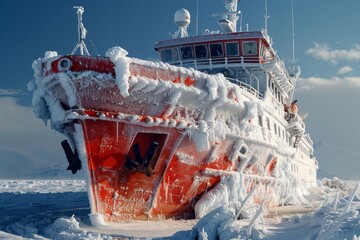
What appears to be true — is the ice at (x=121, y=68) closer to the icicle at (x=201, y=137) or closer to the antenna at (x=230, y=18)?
the icicle at (x=201, y=137)

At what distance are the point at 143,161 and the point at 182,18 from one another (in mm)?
10351

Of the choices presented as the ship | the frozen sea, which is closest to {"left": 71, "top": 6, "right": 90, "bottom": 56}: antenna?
the ship

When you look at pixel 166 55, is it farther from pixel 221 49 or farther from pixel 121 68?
pixel 121 68

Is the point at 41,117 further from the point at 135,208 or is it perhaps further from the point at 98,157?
the point at 135,208

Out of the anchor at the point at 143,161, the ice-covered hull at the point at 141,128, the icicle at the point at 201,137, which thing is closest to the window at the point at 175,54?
the ice-covered hull at the point at 141,128

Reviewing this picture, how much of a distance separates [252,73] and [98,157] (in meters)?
8.94

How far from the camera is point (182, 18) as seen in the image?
65.2 feet

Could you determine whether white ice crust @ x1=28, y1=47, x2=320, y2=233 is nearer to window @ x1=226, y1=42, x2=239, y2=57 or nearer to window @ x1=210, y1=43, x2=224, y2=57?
window @ x1=226, y1=42, x2=239, y2=57

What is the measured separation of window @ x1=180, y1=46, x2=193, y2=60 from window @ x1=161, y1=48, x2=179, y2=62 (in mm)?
288

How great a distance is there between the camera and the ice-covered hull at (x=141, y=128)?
1092cm

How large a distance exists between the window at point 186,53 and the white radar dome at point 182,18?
2286 mm

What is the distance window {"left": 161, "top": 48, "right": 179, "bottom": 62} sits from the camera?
18.4m

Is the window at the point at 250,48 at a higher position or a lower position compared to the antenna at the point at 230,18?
lower

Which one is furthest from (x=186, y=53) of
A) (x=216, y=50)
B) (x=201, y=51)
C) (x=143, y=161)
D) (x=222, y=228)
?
(x=222, y=228)
